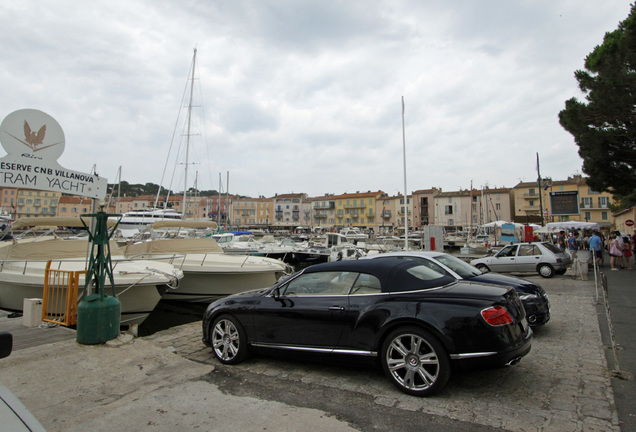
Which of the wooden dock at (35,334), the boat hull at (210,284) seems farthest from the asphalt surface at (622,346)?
the boat hull at (210,284)

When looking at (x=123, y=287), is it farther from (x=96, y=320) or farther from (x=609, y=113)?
(x=609, y=113)

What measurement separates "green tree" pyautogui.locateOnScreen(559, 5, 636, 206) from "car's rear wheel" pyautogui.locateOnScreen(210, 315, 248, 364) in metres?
15.1

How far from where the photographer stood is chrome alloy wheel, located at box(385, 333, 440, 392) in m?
3.82

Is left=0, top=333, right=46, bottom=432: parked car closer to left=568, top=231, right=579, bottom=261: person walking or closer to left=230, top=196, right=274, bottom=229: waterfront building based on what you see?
left=568, top=231, right=579, bottom=261: person walking

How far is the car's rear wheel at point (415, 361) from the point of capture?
376 centimetres

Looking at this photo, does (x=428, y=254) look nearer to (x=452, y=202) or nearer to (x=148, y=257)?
(x=148, y=257)

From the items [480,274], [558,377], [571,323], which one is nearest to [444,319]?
[558,377]

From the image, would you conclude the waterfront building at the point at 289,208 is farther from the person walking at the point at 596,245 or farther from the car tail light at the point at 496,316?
the car tail light at the point at 496,316

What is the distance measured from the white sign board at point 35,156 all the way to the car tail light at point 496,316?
6.30m

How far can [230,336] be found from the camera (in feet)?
16.9

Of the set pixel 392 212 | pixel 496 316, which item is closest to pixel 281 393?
pixel 496 316

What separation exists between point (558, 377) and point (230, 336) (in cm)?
404

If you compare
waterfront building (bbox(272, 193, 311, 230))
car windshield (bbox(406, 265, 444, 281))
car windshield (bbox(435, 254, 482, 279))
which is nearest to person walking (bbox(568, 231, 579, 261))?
car windshield (bbox(435, 254, 482, 279))

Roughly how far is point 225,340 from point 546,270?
567 inches
